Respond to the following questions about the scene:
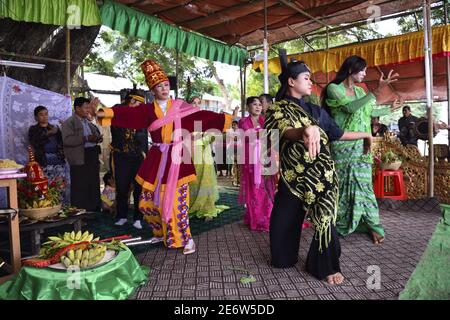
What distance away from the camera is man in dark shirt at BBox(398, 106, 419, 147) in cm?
773

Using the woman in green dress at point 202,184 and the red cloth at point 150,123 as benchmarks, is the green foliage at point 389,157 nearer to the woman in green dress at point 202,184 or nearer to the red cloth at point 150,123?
the woman in green dress at point 202,184

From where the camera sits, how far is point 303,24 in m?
6.46

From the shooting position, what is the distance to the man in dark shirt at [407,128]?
25.3ft

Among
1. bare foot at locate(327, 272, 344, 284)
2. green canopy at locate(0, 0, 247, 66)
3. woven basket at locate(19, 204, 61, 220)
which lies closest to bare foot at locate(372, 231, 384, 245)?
bare foot at locate(327, 272, 344, 284)

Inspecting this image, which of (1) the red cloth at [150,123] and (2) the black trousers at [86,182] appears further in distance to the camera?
(2) the black trousers at [86,182]

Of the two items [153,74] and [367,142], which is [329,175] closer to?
[367,142]

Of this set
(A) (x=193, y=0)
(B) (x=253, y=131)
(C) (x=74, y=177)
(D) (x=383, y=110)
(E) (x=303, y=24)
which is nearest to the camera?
(D) (x=383, y=110)

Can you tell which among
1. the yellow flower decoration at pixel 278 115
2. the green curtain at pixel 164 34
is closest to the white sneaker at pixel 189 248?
the yellow flower decoration at pixel 278 115

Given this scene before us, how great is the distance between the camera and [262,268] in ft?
9.85

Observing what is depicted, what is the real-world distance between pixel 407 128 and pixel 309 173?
20.8 ft

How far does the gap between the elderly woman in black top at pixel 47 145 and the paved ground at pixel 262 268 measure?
80.6 inches

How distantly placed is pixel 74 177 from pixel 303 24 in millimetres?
A: 4654
